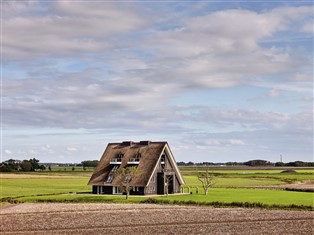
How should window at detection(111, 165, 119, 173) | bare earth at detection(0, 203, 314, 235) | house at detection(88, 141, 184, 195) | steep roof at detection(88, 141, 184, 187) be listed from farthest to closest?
window at detection(111, 165, 119, 173)
steep roof at detection(88, 141, 184, 187)
house at detection(88, 141, 184, 195)
bare earth at detection(0, 203, 314, 235)

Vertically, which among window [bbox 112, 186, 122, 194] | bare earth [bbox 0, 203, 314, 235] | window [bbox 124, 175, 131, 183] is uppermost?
window [bbox 124, 175, 131, 183]

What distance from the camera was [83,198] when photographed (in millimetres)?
72438

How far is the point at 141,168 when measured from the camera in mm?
82375

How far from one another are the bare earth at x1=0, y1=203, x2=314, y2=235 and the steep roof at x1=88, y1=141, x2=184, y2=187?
74.8 feet

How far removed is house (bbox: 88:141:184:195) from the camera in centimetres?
8112

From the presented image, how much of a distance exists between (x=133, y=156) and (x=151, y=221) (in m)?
41.2

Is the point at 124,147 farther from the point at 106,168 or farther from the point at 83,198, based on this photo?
the point at 83,198

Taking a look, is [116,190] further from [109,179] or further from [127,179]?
[127,179]

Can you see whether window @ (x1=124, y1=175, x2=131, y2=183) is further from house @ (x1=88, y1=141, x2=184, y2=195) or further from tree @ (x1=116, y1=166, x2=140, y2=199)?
house @ (x1=88, y1=141, x2=184, y2=195)

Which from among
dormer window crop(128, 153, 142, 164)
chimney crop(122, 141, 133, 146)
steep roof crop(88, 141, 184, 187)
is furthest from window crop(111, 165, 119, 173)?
chimney crop(122, 141, 133, 146)

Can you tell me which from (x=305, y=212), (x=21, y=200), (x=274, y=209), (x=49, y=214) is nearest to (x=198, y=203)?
(x=274, y=209)

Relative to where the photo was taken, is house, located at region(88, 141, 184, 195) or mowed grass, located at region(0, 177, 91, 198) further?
mowed grass, located at region(0, 177, 91, 198)

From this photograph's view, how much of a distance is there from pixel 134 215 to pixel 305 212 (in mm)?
17115

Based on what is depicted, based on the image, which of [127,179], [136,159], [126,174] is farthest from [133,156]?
[127,179]
